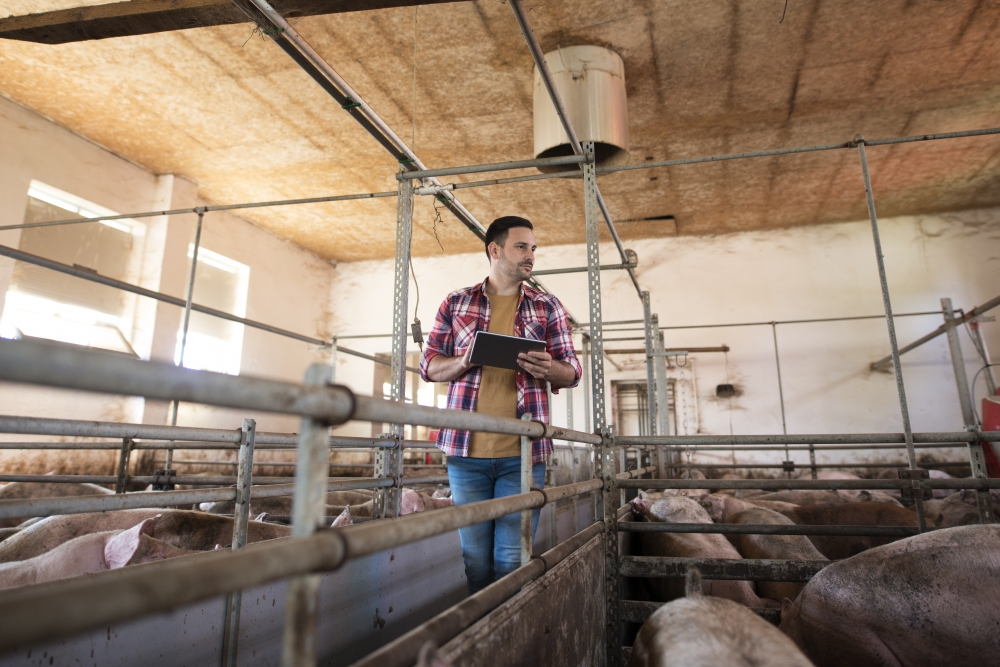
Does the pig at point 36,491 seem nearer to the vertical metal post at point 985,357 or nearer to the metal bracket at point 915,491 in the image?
the metal bracket at point 915,491

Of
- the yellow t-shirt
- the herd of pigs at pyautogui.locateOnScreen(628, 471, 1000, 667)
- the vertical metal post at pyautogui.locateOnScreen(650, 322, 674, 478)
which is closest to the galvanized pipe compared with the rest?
the herd of pigs at pyautogui.locateOnScreen(628, 471, 1000, 667)

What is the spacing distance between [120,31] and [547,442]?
7.91 ft

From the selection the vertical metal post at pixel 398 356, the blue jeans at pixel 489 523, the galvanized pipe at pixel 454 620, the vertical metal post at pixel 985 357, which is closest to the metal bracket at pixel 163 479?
the vertical metal post at pixel 398 356

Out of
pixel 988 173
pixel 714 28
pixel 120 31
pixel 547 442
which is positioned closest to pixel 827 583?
pixel 547 442

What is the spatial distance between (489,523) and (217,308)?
8.39 meters

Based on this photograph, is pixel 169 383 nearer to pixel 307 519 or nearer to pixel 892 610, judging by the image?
pixel 307 519

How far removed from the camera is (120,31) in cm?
245

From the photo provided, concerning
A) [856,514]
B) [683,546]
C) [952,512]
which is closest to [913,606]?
[683,546]

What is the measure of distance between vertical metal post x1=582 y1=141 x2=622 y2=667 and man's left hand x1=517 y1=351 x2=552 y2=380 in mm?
698

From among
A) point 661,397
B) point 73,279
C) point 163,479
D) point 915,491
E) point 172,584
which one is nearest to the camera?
point 172,584

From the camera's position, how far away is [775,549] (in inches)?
136

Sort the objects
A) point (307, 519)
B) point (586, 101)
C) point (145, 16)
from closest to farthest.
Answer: point (307, 519) < point (145, 16) < point (586, 101)

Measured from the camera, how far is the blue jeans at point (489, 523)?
1.84 metres

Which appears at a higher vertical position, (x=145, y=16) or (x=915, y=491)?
(x=145, y=16)
